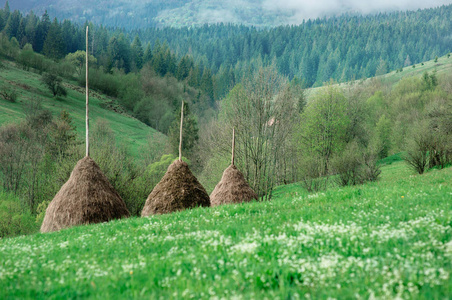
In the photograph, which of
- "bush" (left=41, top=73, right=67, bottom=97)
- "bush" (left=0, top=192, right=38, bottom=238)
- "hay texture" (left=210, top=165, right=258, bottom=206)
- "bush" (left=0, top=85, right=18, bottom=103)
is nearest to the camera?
"hay texture" (left=210, top=165, right=258, bottom=206)

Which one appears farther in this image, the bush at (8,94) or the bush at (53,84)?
the bush at (53,84)

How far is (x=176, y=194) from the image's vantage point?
1527 cm

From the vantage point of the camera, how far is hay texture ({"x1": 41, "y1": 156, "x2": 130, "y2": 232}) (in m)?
13.6

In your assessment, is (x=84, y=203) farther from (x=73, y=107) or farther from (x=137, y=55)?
(x=137, y=55)

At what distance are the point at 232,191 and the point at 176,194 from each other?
4.04 metres

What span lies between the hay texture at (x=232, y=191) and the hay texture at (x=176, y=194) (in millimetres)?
2178

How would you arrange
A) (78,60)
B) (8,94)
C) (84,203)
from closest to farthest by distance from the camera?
(84,203)
(8,94)
(78,60)

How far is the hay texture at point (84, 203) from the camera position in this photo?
Answer: 1362 cm

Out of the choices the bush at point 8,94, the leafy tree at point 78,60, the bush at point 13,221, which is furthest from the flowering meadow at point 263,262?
the leafy tree at point 78,60

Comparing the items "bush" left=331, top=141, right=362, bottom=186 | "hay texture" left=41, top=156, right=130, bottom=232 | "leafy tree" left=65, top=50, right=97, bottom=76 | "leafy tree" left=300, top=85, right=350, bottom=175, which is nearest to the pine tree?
"leafy tree" left=65, top=50, right=97, bottom=76

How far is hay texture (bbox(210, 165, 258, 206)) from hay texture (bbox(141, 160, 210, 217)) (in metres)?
2.18

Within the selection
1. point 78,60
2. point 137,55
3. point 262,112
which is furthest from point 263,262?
point 137,55

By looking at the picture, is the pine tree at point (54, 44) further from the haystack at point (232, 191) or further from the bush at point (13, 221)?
the haystack at point (232, 191)

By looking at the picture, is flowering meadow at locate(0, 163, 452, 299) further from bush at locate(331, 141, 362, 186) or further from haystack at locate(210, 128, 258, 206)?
bush at locate(331, 141, 362, 186)
